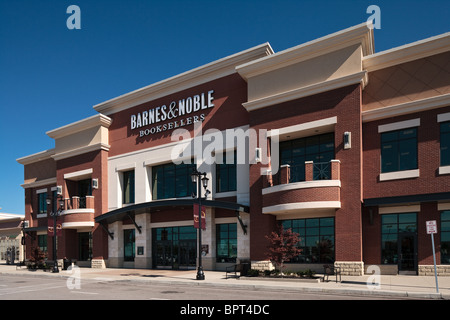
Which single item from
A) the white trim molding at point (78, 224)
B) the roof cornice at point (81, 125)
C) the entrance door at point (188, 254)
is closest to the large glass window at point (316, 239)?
the entrance door at point (188, 254)

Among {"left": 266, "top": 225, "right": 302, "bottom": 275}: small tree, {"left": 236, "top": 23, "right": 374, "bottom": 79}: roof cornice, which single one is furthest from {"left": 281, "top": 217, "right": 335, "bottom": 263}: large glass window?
{"left": 236, "top": 23, "right": 374, "bottom": 79}: roof cornice

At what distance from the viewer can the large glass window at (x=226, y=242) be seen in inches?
1033

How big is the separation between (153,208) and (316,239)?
12478 millimetres

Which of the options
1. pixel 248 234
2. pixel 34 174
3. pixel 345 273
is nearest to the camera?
pixel 345 273

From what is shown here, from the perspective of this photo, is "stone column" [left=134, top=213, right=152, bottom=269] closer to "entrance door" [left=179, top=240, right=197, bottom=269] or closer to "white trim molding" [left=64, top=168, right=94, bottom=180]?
"entrance door" [left=179, top=240, right=197, bottom=269]

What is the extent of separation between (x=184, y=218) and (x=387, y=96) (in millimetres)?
16574

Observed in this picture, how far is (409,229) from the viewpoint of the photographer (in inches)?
803

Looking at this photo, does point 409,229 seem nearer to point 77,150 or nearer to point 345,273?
point 345,273

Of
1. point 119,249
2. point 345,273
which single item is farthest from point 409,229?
point 119,249

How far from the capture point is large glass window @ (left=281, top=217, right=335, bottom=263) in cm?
2238

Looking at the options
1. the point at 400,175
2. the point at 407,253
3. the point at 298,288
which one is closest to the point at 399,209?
the point at 400,175

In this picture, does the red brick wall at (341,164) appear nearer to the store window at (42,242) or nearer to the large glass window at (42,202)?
the large glass window at (42,202)

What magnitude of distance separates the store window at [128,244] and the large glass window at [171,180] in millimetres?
3970

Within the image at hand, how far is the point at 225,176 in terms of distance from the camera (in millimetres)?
27344
